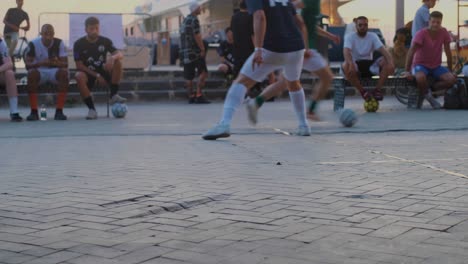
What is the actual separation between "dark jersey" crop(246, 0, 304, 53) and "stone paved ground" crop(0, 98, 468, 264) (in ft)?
3.08

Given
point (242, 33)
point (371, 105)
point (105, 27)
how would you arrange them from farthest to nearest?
point (105, 27)
point (242, 33)
point (371, 105)

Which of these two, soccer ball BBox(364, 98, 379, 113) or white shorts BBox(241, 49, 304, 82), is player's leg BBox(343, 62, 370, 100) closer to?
soccer ball BBox(364, 98, 379, 113)

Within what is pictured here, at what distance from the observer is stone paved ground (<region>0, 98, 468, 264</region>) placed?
3736 millimetres

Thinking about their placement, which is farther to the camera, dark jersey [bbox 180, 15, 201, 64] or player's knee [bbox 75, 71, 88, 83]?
dark jersey [bbox 180, 15, 201, 64]

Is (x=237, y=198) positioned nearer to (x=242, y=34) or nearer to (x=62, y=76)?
(x=62, y=76)

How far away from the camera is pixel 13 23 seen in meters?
18.8

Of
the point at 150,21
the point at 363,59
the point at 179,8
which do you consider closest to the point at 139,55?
the point at 150,21

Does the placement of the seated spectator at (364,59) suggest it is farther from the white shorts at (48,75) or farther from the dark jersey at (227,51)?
the dark jersey at (227,51)

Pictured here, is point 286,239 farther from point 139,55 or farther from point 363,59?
point 139,55

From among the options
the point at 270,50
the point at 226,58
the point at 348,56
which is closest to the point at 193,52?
the point at 226,58

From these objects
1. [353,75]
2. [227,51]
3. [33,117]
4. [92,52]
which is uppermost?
[92,52]

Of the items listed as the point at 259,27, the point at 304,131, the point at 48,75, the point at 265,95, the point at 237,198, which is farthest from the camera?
the point at 48,75

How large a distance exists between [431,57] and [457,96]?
73cm

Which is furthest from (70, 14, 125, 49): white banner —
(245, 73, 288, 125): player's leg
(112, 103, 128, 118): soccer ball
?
(245, 73, 288, 125): player's leg
